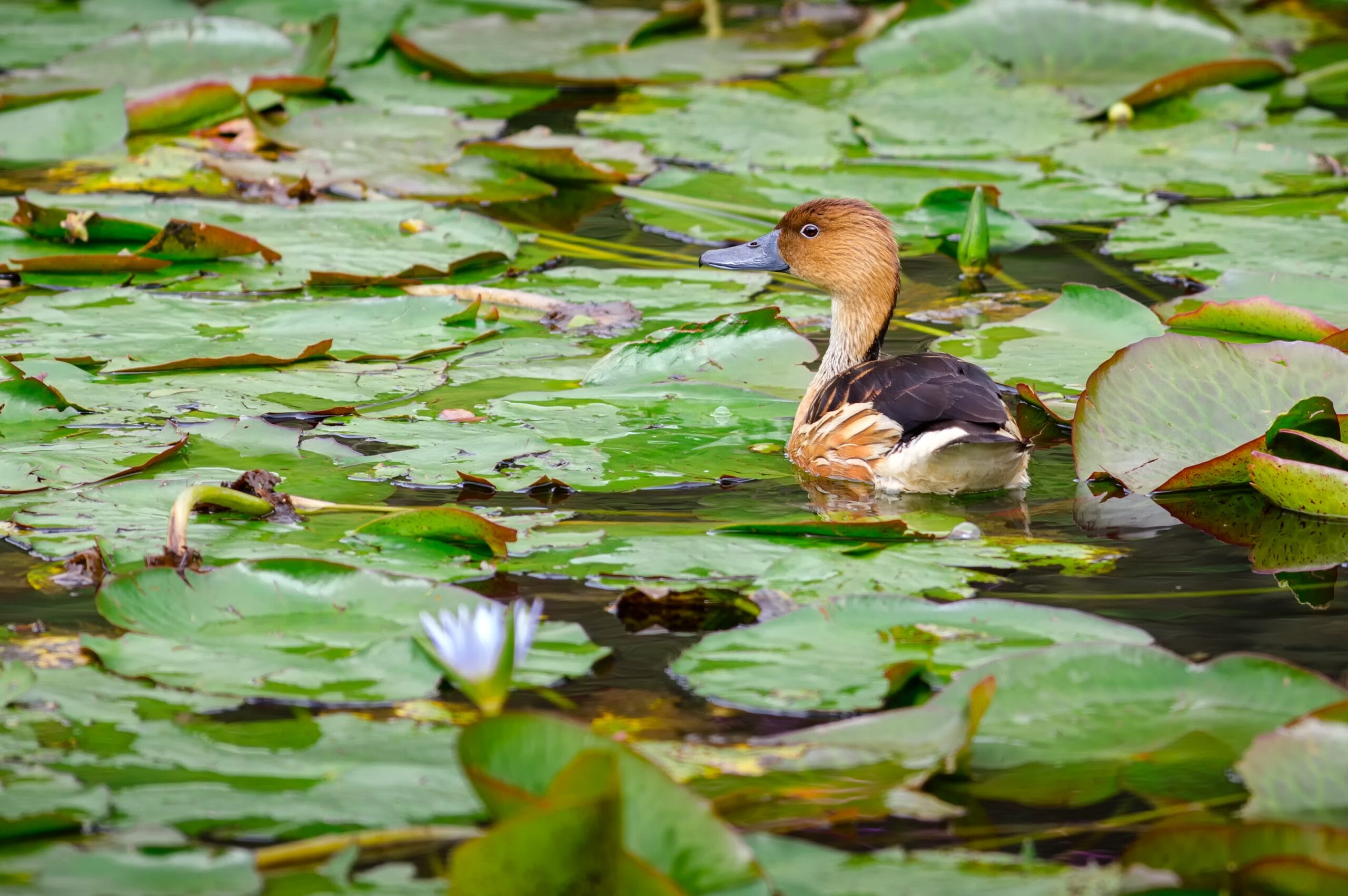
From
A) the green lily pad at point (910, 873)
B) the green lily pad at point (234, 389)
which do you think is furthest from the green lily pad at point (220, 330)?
the green lily pad at point (910, 873)

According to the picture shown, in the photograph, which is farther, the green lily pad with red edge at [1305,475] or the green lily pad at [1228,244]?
the green lily pad at [1228,244]

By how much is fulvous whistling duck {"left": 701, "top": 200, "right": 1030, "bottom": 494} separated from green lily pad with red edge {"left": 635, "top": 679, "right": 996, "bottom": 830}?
1.67 m

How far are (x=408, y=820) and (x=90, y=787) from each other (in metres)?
0.53

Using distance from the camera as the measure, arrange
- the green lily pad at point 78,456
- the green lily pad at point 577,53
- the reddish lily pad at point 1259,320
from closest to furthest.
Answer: the green lily pad at point 78,456 → the reddish lily pad at point 1259,320 → the green lily pad at point 577,53

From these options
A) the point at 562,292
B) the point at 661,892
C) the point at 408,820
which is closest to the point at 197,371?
the point at 562,292

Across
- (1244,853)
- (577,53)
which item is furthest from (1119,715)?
(577,53)

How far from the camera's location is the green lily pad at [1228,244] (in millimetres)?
5629

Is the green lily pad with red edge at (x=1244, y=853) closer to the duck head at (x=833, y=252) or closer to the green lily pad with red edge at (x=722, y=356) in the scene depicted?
the green lily pad with red edge at (x=722, y=356)

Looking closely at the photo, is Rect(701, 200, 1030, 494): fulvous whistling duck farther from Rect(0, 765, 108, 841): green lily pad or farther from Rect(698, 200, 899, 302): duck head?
Rect(0, 765, 108, 841): green lily pad

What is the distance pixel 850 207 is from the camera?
5273 mm

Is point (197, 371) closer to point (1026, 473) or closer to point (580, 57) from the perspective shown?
point (1026, 473)

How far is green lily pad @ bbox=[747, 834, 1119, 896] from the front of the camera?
2098 mm

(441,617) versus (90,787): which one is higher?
(441,617)

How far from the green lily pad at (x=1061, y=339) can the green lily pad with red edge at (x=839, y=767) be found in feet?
8.12
